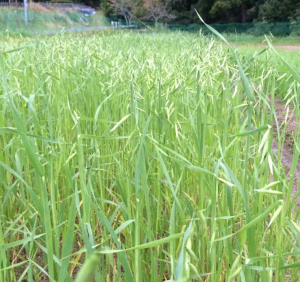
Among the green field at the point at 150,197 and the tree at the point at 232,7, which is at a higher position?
the tree at the point at 232,7

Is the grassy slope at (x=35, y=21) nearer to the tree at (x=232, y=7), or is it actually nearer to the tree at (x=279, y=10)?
the tree at (x=232, y=7)

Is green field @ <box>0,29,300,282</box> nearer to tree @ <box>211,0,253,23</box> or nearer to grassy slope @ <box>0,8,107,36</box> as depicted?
grassy slope @ <box>0,8,107,36</box>

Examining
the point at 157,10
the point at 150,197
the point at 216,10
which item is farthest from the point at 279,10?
the point at 150,197

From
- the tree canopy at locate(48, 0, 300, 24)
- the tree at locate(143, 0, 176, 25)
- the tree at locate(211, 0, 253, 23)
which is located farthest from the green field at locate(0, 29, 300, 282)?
the tree at locate(143, 0, 176, 25)

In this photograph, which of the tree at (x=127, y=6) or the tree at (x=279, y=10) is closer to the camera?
the tree at (x=279, y=10)

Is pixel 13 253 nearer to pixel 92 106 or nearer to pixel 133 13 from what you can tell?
pixel 92 106

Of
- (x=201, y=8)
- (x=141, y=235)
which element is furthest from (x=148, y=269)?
(x=201, y=8)

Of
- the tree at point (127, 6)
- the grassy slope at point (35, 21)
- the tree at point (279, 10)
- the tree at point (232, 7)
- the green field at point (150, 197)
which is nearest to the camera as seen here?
the green field at point (150, 197)

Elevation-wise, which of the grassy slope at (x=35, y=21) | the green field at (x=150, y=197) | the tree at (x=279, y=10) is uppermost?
the tree at (x=279, y=10)

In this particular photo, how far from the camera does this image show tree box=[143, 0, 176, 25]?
2119cm

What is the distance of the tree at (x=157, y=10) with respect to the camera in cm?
2119

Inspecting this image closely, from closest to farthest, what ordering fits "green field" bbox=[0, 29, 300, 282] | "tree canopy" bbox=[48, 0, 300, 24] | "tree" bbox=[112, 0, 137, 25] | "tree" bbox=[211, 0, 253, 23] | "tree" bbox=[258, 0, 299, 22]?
→ "green field" bbox=[0, 29, 300, 282], "tree" bbox=[258, 0, 299, 22], "tree canopy" bbox=[48, 0, 300, 24], "tree" bbox=[211, 0, 253, 23], "tree" bbox=[112, 0, 137, 25]

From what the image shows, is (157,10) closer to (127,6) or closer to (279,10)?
(127,6)

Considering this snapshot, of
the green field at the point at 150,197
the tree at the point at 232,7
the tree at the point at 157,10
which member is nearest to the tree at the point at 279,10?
the tree at the point at 232,7
